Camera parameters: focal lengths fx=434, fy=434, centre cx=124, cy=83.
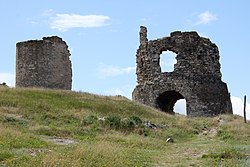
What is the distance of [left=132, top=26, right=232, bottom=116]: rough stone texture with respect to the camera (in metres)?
32.4

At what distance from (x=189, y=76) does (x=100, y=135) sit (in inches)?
672

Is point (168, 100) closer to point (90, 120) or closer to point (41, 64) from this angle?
point (41, 64)

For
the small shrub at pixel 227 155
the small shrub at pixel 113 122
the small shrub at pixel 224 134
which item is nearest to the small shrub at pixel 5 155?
the small shrub at pixel 227 155

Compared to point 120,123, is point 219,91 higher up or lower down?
higher up

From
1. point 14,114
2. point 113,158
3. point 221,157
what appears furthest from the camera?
point 14,114

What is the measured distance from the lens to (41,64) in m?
30.3

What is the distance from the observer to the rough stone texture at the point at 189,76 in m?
32.4

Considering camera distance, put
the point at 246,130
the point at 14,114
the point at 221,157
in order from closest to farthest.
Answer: the point at 221,157
the point at 14,114
the point at 246,130

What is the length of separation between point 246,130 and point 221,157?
9.06 m

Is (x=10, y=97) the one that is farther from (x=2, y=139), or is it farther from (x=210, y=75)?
(x=210, y=75)

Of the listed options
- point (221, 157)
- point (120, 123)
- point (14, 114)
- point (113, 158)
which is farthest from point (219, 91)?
point (113, 158)

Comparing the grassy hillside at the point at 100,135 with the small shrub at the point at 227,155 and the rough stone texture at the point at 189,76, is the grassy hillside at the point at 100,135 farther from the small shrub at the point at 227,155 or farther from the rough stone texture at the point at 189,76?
the rough stone texture at the point at 189,76

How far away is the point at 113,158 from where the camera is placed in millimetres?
10117

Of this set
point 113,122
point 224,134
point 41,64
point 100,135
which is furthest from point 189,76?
point 100,135
